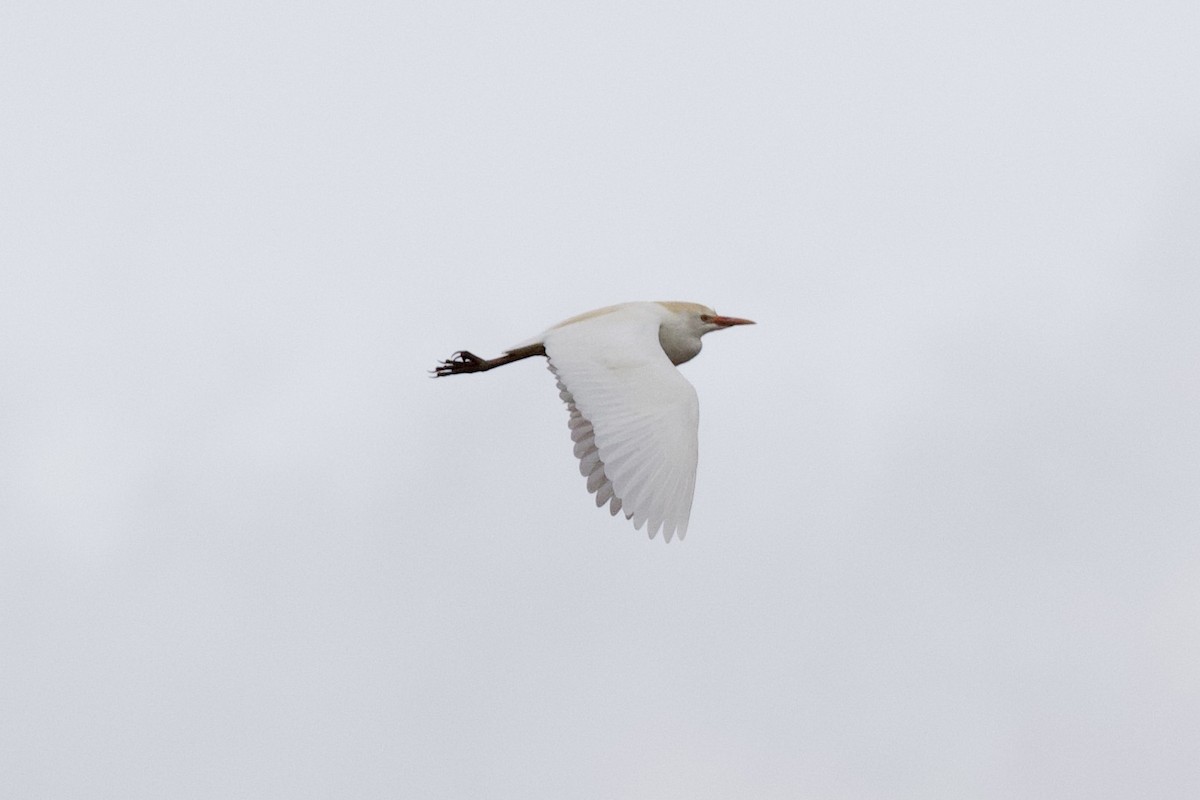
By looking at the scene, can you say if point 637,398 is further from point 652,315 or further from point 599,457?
point 652,315

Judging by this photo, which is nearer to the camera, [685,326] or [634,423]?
[634,423]

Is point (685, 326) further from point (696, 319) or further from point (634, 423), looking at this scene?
point (634, 423)

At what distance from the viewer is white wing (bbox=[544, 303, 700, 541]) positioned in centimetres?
1076

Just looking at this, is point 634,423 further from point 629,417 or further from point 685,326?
point 685,326

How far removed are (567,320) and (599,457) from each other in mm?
1315

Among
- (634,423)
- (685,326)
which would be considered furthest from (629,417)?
(685,326)

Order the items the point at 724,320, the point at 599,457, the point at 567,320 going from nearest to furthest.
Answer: the point at 599,457 < the point at 567,320 < the point at 724,320

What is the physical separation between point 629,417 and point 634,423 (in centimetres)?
5

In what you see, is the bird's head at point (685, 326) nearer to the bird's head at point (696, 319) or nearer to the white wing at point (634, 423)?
the bird's head at point (696, 319)

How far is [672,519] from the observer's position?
35.2 ft

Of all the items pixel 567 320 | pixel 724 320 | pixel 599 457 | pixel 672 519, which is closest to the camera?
pixel 672 519

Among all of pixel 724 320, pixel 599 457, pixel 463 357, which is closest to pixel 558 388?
pixel 599 457

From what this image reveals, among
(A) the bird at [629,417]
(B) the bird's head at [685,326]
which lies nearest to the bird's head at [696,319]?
(B) the bird's head at [685,326]

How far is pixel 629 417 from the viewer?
10.9m
